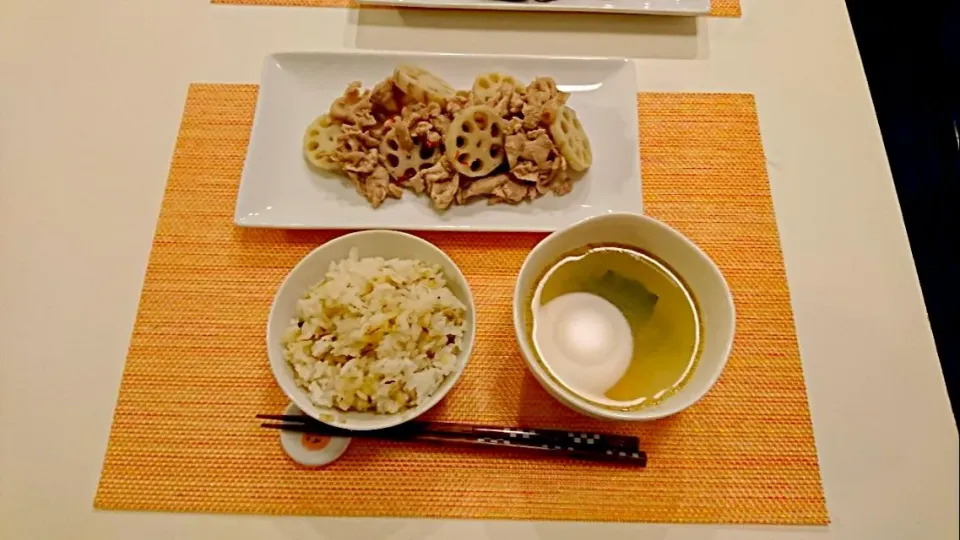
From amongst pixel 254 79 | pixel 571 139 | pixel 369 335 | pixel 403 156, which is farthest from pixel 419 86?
pixel 369 335

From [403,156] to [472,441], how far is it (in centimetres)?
56

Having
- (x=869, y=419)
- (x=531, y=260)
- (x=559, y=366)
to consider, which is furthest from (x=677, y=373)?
(x=869, y=419)

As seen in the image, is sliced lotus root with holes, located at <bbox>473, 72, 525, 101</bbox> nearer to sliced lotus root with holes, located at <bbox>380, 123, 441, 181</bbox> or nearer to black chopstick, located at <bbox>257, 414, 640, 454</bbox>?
sliced lotus root with holes, located at <bbox>380, 123, 441, 181</bbox>

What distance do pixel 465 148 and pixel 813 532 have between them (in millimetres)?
867

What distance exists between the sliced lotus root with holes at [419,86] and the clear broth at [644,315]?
45 cm

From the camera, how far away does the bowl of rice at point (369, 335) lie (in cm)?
91

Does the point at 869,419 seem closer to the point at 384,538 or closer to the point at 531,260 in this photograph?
the point at 531,260

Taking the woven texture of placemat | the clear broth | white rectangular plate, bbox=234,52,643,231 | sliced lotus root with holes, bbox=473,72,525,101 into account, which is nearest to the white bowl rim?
the clear broth

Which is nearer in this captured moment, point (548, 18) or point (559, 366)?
point (559, 366)

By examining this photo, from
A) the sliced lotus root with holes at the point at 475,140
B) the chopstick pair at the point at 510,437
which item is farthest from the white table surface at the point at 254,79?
the sliced lotus root with holes at the point at 475,140

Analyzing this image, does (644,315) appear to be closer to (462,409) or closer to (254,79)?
(462,409)

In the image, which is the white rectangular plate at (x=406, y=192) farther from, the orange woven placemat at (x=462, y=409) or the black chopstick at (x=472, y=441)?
the black chopstick at (x=472, y=441)

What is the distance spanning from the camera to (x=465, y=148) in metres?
1.16

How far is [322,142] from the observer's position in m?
1.22
